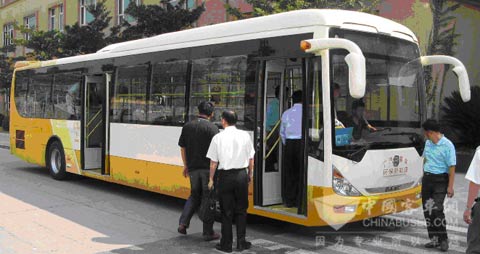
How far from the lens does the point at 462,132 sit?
565 inches

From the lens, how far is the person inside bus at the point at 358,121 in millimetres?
6129

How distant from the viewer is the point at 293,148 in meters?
6.67

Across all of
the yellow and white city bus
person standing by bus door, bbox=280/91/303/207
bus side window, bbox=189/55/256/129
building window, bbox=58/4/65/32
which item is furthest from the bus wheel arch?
building window, bbox=58/4/65/32

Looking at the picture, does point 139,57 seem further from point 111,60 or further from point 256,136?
point 256,136

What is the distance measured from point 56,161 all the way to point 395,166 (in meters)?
8.44

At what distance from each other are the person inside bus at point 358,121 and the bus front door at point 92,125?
6290 mm

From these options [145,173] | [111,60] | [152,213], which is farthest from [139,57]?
[152,213]

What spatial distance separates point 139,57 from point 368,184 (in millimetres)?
4966

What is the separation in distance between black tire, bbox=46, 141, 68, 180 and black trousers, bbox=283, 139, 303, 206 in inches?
255

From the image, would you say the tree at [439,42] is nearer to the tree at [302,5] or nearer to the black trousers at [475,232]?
the tree at [302,5]

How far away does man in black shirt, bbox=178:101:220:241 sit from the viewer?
6.33m

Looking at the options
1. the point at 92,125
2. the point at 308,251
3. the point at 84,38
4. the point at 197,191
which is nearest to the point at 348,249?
the point at 308,251

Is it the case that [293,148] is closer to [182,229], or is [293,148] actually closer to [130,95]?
[182,229]

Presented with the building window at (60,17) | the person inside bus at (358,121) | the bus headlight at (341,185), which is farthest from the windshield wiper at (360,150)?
the building window at (60,17)
